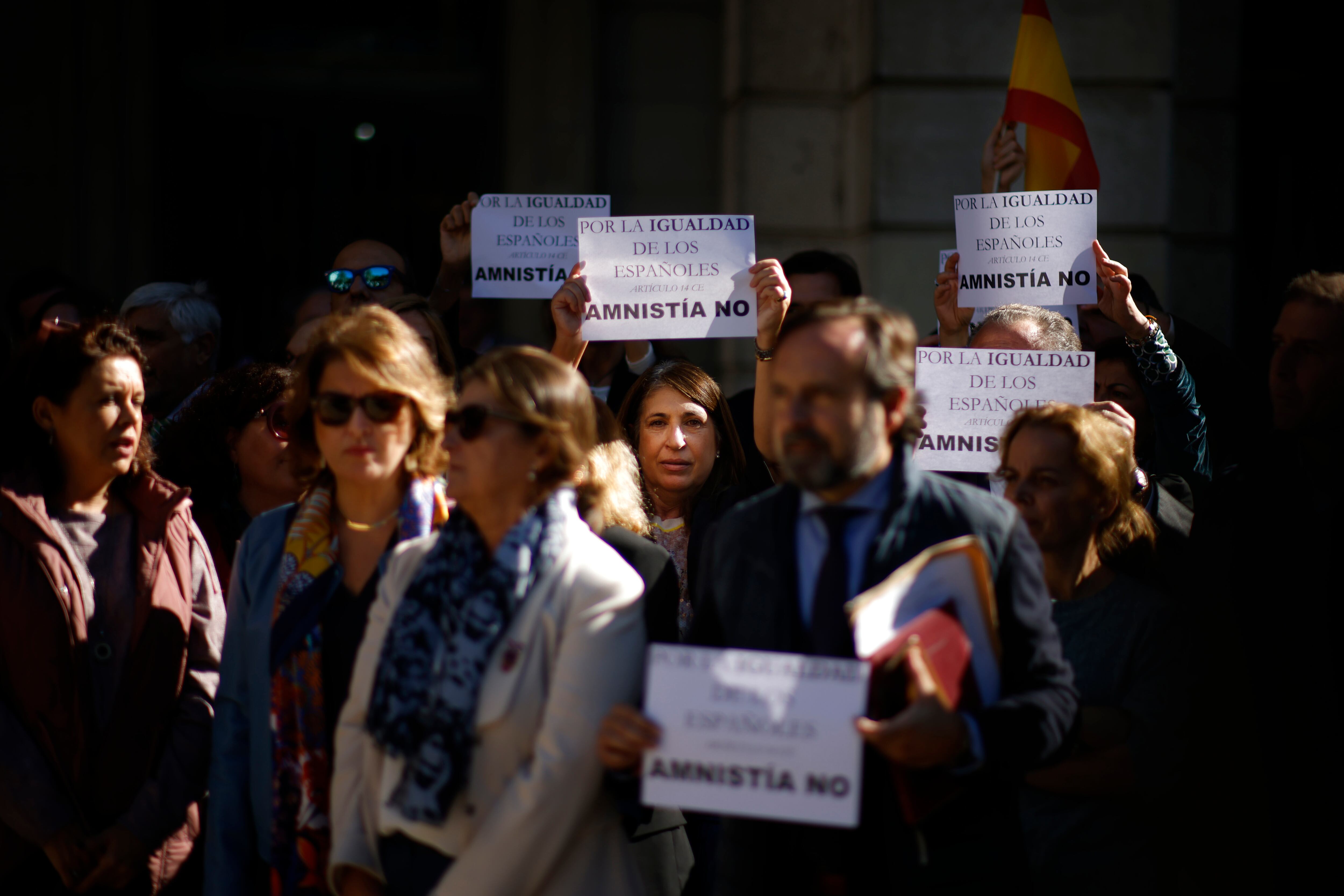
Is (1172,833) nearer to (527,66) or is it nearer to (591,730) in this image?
(591,730)

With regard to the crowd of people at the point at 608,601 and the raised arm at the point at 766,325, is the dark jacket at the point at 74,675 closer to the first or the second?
the crowd of people at the point at 608,601

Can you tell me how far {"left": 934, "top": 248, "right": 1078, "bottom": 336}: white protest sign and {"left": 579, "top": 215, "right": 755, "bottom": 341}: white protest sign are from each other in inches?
32.3

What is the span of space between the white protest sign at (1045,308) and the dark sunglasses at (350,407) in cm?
219

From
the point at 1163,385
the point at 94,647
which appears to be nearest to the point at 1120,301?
the point at 1163,385

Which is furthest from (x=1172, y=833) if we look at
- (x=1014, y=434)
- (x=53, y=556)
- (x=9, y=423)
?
(x=9, y=423)

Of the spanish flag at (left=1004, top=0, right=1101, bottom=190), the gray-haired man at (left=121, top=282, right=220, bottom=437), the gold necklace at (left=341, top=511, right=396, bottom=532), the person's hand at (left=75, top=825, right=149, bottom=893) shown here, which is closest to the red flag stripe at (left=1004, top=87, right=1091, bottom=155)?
the spanish flag at (left=1004, top=0, right=1101, bottom=190)

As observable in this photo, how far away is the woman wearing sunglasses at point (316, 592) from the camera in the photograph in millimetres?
2873

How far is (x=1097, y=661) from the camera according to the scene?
3217 mm

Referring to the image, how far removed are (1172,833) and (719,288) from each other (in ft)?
7.16

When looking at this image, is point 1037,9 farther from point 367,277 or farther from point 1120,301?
point 367,277

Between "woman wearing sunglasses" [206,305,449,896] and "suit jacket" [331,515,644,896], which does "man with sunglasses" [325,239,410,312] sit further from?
"suit jacket" [331,515,644,896]

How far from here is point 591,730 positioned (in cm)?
250

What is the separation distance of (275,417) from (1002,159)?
2.91 meters

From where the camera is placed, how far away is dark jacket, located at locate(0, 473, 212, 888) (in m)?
3.25
